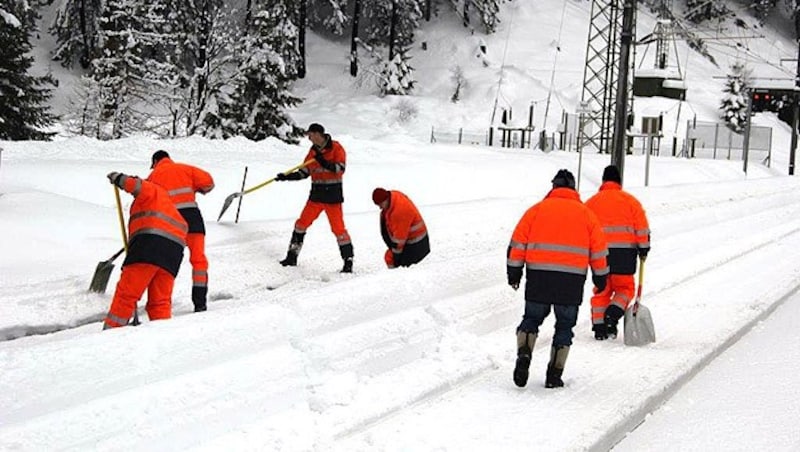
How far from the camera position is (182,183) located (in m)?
8.76

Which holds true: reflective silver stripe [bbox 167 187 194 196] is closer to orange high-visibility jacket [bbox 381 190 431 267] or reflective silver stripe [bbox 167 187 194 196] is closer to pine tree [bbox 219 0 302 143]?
orange high-visibility jacket [bbox 381 190 431 267]

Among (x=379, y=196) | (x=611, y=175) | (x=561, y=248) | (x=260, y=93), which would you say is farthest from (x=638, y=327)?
(x=260, y=93)

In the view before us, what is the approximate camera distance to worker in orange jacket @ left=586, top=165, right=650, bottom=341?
8.35 m

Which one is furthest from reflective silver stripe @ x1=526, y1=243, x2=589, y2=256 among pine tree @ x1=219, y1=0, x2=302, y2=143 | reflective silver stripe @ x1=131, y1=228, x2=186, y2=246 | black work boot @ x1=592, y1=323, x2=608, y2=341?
pine tree @ x1=219, y1=0, x2=302, y2=143

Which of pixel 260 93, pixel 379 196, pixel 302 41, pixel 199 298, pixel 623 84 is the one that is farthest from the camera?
pixel 302 41

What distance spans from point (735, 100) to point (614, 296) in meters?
51.4

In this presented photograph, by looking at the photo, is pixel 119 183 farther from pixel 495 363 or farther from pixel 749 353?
pixel 749 353

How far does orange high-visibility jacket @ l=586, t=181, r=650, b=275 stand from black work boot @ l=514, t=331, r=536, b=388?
207 centimetres

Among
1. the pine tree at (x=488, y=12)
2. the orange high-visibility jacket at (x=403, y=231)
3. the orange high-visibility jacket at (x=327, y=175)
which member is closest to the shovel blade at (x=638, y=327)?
the orange high-visibility jacket at (x=403, y=231)

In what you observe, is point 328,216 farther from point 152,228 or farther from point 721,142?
point 721,142

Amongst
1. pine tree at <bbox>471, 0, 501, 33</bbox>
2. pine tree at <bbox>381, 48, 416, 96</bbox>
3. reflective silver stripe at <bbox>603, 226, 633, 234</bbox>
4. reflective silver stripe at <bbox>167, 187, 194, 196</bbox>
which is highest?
pine tree at <bbox>471, 0, 501, 33</bbox>

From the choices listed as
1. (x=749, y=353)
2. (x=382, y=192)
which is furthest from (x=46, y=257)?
(x=749, y=353)

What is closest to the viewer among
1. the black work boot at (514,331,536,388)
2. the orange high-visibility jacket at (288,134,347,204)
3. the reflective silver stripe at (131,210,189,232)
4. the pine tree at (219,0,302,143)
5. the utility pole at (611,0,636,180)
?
the black work boot at (514,331,536,388)

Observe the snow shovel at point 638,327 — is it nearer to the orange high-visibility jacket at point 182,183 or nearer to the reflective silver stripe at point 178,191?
the orange high-visibility jacket at point 182,183
